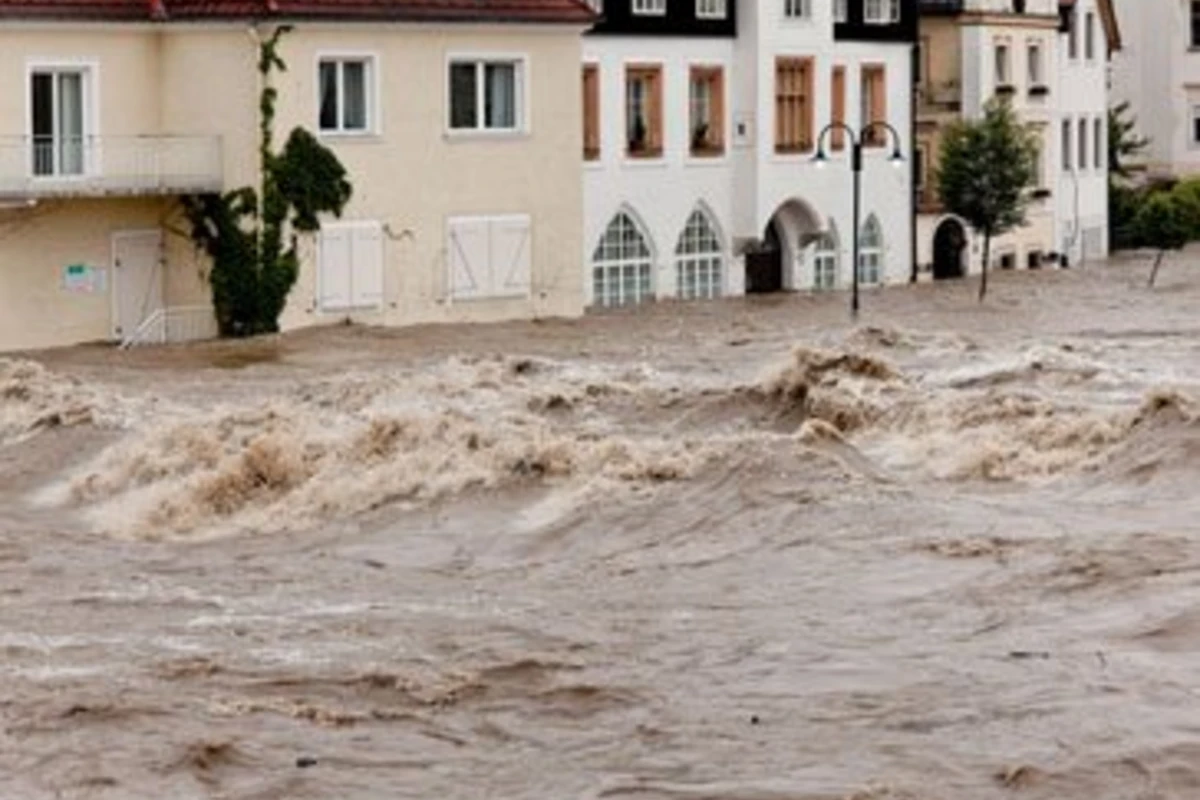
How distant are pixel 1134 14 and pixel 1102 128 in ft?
50.1

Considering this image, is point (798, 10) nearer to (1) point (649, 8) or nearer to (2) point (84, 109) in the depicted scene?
(1) point (649, 8)

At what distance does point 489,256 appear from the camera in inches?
2080

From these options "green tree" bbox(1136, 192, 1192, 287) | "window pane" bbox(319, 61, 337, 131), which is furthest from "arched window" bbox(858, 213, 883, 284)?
"window pane" bbox(319, 61, 337, 131)

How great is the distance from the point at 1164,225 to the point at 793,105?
19.5 meters

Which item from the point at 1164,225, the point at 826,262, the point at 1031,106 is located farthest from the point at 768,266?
the point at 1164,225

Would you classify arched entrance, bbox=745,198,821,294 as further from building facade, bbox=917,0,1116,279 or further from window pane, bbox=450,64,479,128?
window pane, bbox=450,64,479,128

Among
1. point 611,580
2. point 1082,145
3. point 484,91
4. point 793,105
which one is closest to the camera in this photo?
point 611,580

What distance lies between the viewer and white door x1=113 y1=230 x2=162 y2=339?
49.5 m

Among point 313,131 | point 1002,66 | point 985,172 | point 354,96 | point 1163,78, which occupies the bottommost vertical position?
point 985,172

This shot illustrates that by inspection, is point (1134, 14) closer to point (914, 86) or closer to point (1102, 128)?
point (1102, 128)

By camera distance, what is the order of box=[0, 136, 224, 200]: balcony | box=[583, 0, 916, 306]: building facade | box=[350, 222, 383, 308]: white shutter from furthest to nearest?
box=[583, 0, 916, 306]: building facade, box=[350, 222, 383, 308]: white shutter, box=[0, 136, 224, 200]: balcony

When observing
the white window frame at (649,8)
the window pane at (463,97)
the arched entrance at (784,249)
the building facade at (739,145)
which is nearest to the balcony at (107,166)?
the window pane at (463,97)

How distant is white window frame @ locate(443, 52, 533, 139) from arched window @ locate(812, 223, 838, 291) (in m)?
11.8

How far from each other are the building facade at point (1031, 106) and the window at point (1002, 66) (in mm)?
21
